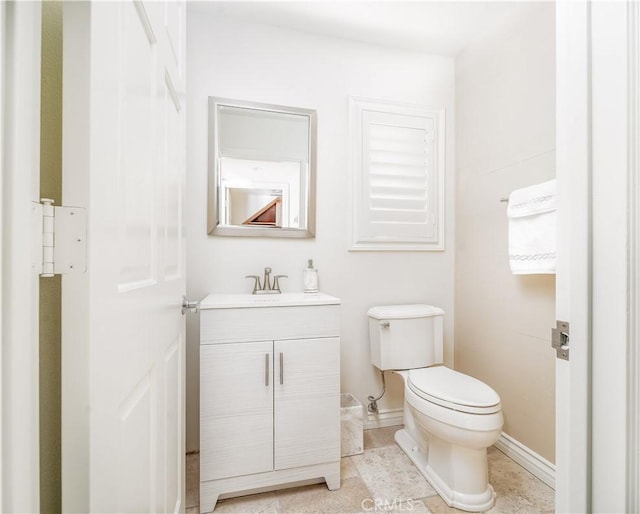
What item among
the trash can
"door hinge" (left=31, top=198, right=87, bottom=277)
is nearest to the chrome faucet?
the trash can

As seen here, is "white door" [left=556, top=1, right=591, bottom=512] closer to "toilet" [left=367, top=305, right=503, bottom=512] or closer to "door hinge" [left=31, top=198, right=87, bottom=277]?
→ "toilet" [left=367, top=305, right=503, bottom=512]

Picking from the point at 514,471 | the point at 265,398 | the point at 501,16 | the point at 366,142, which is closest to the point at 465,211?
the point at 366,142

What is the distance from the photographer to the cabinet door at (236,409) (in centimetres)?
131

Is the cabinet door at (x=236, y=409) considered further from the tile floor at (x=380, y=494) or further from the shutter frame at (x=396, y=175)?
the shutter frame at (x=396, y=175)

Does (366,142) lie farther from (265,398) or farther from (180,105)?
(265,398)

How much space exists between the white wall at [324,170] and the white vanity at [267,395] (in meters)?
0.43

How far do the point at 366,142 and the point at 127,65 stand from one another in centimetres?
156

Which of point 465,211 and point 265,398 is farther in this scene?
point 465,211

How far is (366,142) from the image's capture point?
1937 millimetres

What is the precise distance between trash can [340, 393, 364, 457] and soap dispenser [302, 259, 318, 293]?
2.12ft

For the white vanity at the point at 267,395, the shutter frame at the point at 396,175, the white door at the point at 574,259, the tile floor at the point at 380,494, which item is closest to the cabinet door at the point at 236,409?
the white vanity at the point at 267,395

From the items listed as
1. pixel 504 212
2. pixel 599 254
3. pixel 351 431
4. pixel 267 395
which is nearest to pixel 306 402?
pixel 267 395

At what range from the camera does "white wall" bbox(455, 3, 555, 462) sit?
1479mm

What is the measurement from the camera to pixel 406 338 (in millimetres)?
1767
